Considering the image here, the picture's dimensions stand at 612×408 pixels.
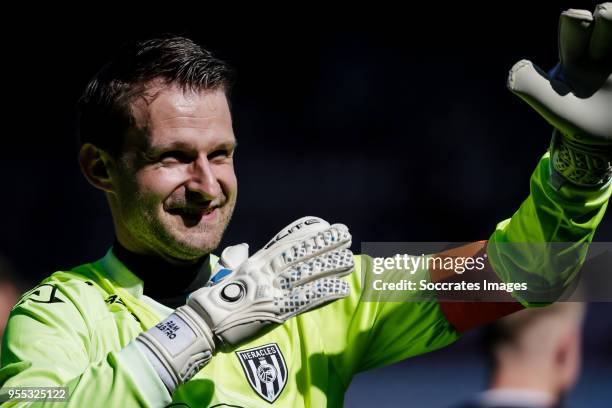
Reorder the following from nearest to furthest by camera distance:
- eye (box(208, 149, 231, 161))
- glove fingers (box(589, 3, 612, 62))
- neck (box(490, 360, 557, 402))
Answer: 1. glove fingers (box(589, 3, 612, 62))
2. eye (box(208, 149, 231, 161))
3. neck (box(490, 360, 557, 402))

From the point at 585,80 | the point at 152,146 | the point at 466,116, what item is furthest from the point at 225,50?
the point at 585,80

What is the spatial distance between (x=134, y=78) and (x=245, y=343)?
0.57m

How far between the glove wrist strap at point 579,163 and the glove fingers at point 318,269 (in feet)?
1.25

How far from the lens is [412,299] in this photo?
1963 mm

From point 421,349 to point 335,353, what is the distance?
0.56ft

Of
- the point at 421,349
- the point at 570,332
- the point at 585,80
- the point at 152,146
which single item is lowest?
the point at 570,332

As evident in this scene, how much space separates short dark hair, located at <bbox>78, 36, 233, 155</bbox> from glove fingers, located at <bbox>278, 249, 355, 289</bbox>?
0.44m

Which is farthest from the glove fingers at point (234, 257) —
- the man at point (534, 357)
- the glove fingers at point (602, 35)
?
the man at point (534, 357)

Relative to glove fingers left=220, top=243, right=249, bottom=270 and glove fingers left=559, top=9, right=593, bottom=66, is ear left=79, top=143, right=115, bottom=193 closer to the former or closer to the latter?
glove fingers left=220, top=243, right=249, bottom=270

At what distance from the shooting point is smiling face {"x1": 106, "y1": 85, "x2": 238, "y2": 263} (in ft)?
6.00

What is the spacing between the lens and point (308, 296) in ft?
5.38

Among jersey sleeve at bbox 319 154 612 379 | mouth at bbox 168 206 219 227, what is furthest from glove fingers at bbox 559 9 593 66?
mouth at bbox 168 206 219 227

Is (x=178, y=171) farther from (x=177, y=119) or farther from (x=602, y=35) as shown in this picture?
(x=602, y=35)

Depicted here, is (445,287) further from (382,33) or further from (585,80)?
(382,33)
